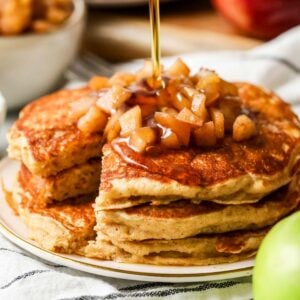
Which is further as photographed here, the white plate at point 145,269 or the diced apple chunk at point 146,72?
the diced apple chunk at point 146,72

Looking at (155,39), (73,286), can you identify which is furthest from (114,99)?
(73,286)

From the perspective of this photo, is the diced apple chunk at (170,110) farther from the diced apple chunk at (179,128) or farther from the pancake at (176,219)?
the pancake at (176,219)

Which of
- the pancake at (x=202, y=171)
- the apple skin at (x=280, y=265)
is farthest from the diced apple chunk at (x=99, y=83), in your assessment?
the apple skin at (x=280, y=265)

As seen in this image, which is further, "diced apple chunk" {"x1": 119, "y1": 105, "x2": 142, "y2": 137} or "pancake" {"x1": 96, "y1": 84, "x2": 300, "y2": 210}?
"diced apple chunk" {"x1": 119, "y1": 105, "x2": 142, "y2": 137}

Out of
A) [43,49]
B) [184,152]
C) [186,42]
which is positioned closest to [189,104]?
[184,152]

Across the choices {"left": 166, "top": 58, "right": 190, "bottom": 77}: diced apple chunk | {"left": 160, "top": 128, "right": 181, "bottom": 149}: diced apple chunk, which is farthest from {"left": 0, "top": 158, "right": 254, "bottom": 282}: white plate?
{"left": 166, "top": 58, "right": 190, "bottom": 77}: diced apple chunk

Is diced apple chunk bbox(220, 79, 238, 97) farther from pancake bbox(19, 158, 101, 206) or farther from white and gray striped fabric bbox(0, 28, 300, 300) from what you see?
white and gray striped fabric bbox(0, 28, 300, 300)

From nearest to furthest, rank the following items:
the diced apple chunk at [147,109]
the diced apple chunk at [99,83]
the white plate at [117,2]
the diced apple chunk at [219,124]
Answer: the diced apple chunk at [219,124], the diced apple chunk at [147,109], the diced apple chunk at [99,83], the white plate at [117,2]
